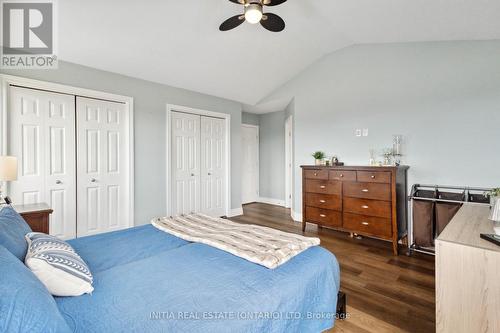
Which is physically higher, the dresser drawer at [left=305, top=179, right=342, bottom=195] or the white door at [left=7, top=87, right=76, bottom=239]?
the white door at [left=7, top=87, right=76, bottom=239]

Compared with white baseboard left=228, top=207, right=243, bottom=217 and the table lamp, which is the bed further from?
white baseboard left=228, top=207, right=243, bottom=217

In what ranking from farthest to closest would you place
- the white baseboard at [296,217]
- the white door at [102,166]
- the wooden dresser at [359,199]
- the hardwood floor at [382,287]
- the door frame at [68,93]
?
the white baseboard at [296,217]
the white door at [102,166]
the wooden dresser at [359,199]
the door frame at [68,93]
the hardwood floor at [382,287]

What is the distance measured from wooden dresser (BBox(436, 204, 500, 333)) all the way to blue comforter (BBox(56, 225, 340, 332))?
1.91 ft

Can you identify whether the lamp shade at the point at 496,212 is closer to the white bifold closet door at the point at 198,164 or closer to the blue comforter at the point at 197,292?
the blue comforter at the point at 197,292

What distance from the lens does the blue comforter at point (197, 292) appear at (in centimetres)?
96

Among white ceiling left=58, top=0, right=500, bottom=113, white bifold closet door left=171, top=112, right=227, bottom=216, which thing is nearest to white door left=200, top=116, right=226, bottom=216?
white bifold closet door left=171, top=112, right=227, bottom=216

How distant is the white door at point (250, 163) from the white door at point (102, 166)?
3.24 meters

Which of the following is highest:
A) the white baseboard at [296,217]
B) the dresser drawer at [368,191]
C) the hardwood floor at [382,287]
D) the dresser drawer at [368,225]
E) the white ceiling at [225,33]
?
the white ceiling at [225,33]

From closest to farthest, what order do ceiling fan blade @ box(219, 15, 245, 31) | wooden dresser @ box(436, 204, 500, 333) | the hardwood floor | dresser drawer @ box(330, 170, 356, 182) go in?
wooden dresser @ box(436, 204, 500, 333) → the hardwood floor → ceiling fan blade @ box(219, 15, 245, 31) → dresser drawer @ box(330, 170, 356, 182)

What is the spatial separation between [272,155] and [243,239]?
4.85 m

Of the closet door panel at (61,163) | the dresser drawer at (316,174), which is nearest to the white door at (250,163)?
the dresser drawer at (316,174)

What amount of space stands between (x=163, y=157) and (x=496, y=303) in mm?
3946

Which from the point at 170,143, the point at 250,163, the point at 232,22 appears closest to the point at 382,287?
the point at 232,22

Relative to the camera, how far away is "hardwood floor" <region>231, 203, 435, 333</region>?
1771mm
